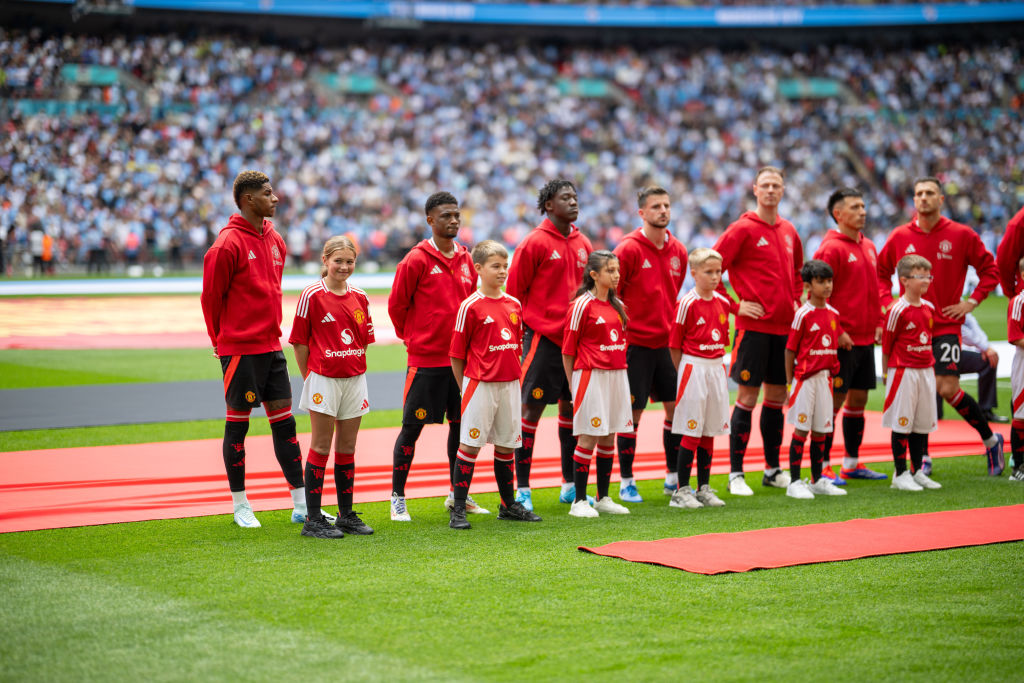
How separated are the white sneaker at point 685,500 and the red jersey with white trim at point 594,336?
96 cm

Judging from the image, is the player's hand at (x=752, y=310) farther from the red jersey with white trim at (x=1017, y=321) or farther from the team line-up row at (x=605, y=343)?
the red jersey with white trim at (x=1017, y=321)

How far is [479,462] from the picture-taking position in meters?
8.80

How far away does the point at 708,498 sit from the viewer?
23.7ft

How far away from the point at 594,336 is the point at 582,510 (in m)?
1.11

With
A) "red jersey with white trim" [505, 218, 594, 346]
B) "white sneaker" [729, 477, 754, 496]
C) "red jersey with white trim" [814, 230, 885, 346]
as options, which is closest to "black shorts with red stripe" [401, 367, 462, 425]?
"red jersey with white trim" [505, 218, 594, 346]

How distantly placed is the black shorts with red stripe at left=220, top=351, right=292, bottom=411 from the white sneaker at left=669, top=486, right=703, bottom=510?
262 centimetres

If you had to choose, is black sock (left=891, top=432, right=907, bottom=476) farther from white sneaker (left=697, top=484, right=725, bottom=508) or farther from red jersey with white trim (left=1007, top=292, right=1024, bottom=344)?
white sneaker (left=697, top=484, right=725, bottom=508)

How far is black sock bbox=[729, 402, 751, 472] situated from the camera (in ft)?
25.8

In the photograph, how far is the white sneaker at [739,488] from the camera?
7688mm

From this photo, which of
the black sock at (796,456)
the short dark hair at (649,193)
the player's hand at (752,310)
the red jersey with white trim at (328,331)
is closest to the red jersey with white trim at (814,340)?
the player's hand at (752,310)

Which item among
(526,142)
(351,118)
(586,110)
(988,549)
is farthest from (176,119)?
(988,549)

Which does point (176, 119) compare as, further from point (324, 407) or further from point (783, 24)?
point (324, 407)

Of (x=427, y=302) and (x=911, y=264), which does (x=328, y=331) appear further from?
(x=911, y=264)

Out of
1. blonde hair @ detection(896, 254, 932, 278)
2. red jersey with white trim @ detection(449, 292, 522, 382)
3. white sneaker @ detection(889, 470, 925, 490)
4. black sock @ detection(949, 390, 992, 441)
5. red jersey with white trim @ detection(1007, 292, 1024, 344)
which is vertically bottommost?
white sneaker @ detection(889, 470, 925, 490)
